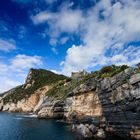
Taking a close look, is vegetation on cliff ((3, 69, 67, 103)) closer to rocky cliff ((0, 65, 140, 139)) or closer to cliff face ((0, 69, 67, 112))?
cliff face ((0, 69, 67, 112))

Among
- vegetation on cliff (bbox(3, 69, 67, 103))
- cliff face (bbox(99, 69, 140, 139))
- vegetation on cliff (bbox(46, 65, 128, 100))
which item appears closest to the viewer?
cliff face (bbox(99, 69, 140, 139))

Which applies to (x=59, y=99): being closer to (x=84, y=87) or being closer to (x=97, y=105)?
(x=84, y=87)

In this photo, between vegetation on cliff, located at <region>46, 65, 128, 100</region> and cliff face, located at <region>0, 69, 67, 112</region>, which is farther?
cliff face, located at <region>0, 69, 67, 112</region>

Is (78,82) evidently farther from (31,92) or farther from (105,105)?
(31,92)

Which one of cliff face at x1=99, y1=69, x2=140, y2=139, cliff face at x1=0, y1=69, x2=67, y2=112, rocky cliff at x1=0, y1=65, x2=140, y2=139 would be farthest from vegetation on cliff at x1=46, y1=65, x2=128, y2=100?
cliff face at x1=0, y1=69, x2=67, y2=112

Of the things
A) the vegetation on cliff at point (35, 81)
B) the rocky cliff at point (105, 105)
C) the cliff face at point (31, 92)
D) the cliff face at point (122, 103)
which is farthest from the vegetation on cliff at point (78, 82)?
the vegetation on cliff at point (35, 81)

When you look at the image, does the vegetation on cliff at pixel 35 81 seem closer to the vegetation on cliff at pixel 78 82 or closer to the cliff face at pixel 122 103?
the vegetation on cliff at pixel 78 82

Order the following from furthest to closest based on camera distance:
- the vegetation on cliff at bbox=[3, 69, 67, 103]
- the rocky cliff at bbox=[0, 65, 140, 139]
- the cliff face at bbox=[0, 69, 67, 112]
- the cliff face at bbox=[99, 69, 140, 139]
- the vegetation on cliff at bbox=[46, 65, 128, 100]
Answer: the vegetation on cliff at bbox=[3, 69, 67, 103], the cliff face at bbox=[0, 69, 67, 112], the vegetation on cliff at bbox=[46, 65, 128, 100], the rocky cliff at bbox=[0, 65, 140, 139], the cliff face at bbox=[99, 69, 140, 139]

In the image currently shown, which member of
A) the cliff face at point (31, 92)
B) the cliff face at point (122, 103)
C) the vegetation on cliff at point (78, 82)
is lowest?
the cliff face at point (122, 103)

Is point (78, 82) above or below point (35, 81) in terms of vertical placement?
below

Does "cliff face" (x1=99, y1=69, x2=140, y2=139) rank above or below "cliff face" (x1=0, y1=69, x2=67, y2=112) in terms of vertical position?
below

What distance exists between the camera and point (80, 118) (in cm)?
7081

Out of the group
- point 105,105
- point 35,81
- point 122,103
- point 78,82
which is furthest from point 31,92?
point 122,103

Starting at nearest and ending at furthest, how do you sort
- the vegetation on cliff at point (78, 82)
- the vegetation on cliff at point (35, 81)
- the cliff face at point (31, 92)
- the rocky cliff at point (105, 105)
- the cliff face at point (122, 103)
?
1. the cliff face at point (122, 103)
2. the rocky cliff at point (105, 105)
3. the vegetation on cliff at point (78, 82)
4. the cliff face at point (31, 92)
5. the vegetation on cliff at point (35, 81)
